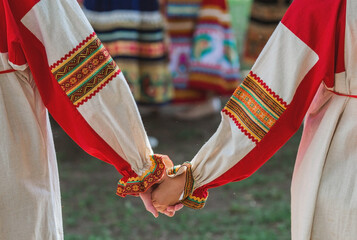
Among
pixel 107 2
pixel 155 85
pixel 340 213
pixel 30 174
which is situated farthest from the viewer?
pixel 155 85

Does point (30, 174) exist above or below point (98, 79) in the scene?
below

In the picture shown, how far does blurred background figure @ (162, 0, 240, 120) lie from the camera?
16.0ft

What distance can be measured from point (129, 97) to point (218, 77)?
3.32 metres

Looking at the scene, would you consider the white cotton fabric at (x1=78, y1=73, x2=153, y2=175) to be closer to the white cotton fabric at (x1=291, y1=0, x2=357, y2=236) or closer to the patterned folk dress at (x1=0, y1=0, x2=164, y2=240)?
the patterned folk dress at (x1=0, y1=0, x2=164, y2=240)

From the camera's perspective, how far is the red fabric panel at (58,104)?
5.23 feet

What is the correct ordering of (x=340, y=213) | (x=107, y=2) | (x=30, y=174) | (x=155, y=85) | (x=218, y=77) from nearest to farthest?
1. (x=340, y=213)
2. (x=30, y=174)
3. (x=107, y=2)
4. (x=155, y=85)
5. (x=218, y=77)

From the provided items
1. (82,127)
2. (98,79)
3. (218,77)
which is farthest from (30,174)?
(218,77)

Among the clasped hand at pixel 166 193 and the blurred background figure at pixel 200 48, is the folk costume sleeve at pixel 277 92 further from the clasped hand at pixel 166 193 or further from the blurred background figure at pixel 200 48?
the blurred background figure at pixel 200 48

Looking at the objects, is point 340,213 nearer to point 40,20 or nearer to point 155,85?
point 40,20

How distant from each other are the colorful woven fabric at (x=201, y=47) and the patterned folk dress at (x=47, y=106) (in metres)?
3.27

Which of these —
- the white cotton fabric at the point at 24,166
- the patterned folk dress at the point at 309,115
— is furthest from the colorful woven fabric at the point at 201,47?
the white cotton fabric at the point at 24,166

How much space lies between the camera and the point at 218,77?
496 cm

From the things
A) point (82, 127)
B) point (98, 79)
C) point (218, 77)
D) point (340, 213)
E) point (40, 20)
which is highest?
point (40, 20)

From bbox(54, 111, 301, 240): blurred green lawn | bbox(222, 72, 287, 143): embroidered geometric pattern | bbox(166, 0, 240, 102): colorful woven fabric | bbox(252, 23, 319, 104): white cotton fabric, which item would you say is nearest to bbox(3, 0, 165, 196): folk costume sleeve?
bbox(222, 72, 287, 143): embroidered geometric pattern
